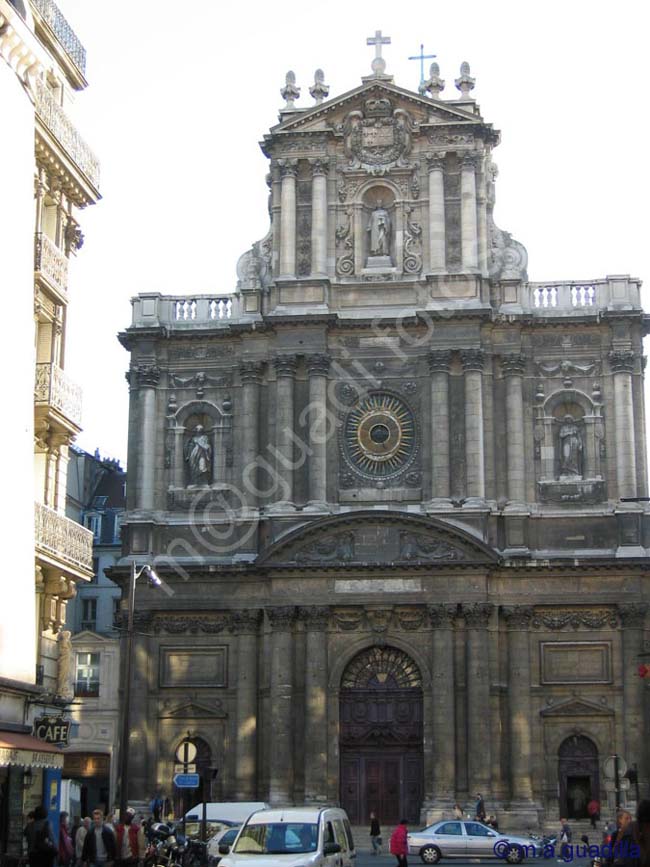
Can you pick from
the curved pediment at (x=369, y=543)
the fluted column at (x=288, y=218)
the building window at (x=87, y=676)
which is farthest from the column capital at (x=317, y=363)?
the building window at (x=87, y=676)

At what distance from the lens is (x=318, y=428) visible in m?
48.5

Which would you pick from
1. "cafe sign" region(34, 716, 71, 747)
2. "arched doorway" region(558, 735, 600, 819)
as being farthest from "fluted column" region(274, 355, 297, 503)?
"cafe sign" region(34, 716, 71, 747)

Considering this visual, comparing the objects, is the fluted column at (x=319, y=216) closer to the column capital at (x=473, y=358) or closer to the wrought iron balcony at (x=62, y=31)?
the column capital at (x=473, y=358)

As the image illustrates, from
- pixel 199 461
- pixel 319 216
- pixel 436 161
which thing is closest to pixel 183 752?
pixel 199 461

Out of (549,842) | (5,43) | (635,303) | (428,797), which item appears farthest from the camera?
(635,303)

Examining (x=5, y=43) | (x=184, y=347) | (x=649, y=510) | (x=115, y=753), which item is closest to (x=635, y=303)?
(x=649, y=510)

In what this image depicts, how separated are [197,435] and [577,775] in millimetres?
16176

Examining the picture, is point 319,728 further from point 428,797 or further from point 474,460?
point 474,460

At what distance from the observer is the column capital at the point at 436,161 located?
165 ft

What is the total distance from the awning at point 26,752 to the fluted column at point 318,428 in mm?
21073

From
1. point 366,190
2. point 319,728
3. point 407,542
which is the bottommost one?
point 319,728

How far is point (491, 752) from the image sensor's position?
149 ft

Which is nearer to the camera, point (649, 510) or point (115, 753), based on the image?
point (649, 510)

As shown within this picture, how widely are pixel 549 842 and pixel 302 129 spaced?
24.5 meters
